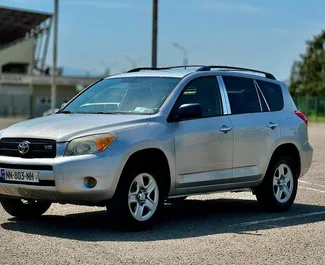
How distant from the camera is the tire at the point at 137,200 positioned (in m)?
7.78

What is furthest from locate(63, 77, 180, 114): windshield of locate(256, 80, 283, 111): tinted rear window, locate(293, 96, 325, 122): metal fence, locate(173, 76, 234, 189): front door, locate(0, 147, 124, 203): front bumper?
locate(293, 96, 325, 122): metal fence

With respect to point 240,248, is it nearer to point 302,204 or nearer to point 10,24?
point 302,204

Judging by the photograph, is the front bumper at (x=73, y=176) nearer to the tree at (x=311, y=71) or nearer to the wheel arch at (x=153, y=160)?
the wheel arch at (x=153, y=160)

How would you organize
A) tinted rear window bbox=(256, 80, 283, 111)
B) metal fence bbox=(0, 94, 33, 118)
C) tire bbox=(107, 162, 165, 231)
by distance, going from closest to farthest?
1. tire bbox=(107, 162, 165, 231)
2. tinted rear window bbox=(256, 80, 283, 111)
3. metal fence bbox=(0, 94, 33, 118)

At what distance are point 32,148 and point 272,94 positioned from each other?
12.5 ft

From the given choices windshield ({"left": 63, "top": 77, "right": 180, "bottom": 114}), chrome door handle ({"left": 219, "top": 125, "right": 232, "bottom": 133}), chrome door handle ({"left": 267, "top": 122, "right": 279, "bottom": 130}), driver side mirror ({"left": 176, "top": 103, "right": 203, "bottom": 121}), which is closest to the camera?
driver side mirror ({"left": 176, "top": 103, "right": 203, "bottom": 121})

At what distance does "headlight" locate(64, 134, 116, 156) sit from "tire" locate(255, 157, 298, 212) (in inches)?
113

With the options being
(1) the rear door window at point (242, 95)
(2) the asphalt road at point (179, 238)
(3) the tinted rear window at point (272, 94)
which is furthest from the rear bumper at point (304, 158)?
(1) the rear door window at point (242, 95)

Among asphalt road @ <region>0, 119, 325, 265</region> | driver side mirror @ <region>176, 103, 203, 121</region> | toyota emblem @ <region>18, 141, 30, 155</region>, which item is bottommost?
asphalt road @ <region>0, 119, 325, 265</region>

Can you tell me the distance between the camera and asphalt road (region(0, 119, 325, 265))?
6.68 metres

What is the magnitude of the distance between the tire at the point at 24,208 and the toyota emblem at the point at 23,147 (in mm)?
1033

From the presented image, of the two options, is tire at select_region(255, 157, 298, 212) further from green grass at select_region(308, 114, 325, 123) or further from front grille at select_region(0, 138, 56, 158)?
green grass at select_region(308, 114, 325, 123)

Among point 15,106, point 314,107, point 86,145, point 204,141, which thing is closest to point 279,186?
point 204,141

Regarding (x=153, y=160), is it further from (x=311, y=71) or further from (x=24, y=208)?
(x=311, y=71)
